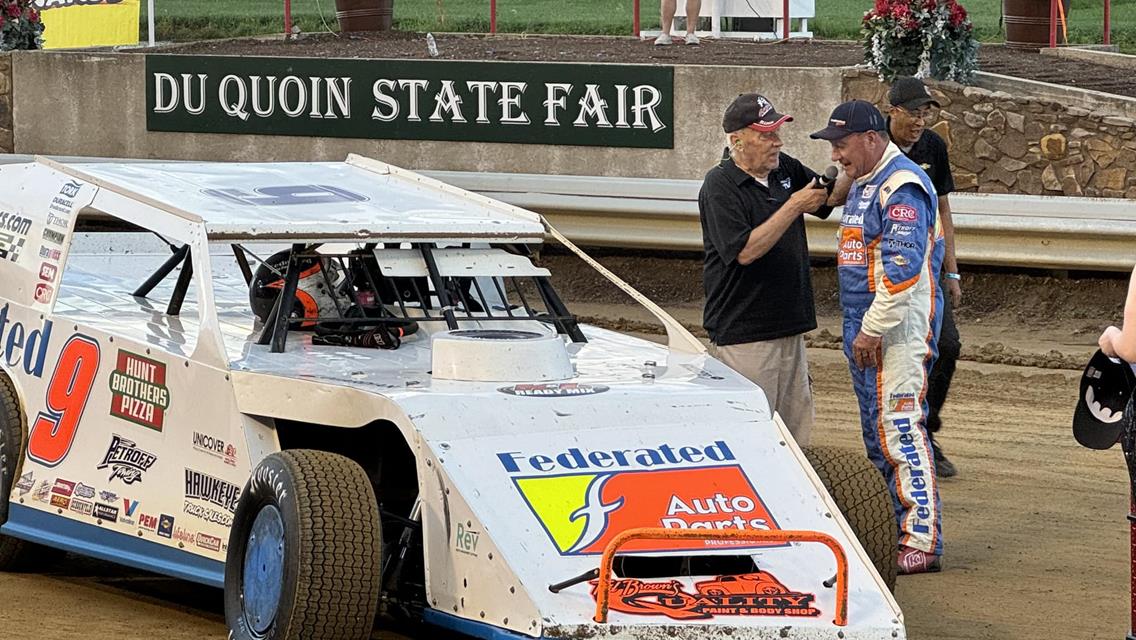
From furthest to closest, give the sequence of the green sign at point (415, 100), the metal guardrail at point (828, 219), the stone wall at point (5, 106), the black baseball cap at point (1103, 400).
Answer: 1. the stone wall at point (5, 106)
2. the green sign at point (415, 100)
3. the metal guardrail at point (828, 219)
4. the black baseball cap at point (1103, 400)

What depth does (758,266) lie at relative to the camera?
6824mm

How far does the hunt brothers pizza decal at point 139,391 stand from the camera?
613 cm

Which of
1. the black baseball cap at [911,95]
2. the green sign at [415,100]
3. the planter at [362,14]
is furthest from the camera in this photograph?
the planter at [362,14]

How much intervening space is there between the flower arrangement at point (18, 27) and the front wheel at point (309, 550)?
1006cm

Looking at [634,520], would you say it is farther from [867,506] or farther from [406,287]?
[406,287]

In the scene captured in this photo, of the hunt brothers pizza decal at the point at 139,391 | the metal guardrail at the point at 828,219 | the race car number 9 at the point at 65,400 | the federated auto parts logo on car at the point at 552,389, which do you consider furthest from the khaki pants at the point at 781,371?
the metal guardrail at the point at 828,219

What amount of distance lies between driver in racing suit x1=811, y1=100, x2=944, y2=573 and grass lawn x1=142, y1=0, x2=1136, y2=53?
1040 centimetres

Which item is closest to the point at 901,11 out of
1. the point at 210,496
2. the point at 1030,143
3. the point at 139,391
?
the point at 1030,143

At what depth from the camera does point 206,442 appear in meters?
5.94

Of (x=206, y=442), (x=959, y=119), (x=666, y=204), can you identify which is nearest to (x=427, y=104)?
(x=666, y=204)

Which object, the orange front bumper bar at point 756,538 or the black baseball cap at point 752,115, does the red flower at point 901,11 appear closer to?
the black baseball cap at point 752,115

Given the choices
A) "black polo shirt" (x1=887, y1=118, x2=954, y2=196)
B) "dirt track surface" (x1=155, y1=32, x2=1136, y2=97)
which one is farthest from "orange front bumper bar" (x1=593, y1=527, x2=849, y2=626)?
"dirt track surface" (x1=155, y1=32, x2=1136, y2=97)

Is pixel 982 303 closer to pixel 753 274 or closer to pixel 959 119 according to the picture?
pixel 959 119

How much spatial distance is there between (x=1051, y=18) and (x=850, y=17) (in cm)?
398
